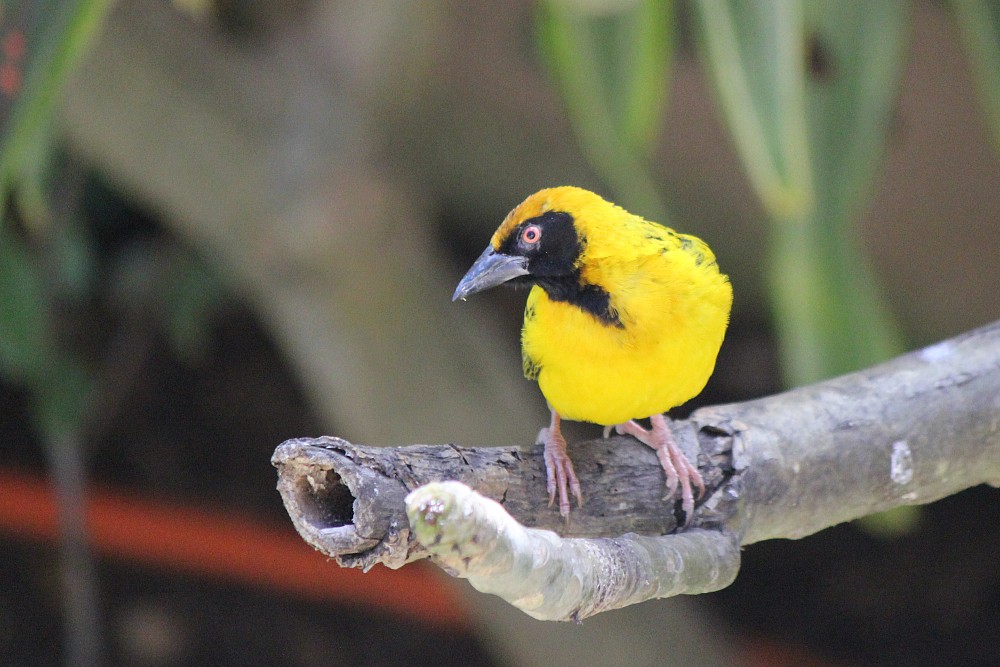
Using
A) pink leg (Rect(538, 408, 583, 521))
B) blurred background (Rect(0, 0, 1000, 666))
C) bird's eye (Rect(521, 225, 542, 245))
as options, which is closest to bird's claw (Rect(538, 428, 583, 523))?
pink leg (Rect(538, 408, 583, 521))

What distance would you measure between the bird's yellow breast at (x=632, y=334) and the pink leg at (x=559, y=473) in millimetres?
34

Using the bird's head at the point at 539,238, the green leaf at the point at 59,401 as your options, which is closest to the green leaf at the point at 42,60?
the bird's head at the point at 539,238

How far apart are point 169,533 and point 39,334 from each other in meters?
0.95

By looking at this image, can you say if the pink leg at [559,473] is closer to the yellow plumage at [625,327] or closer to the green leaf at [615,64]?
the yellow plumage at [625,327]

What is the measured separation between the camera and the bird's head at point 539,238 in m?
0.98

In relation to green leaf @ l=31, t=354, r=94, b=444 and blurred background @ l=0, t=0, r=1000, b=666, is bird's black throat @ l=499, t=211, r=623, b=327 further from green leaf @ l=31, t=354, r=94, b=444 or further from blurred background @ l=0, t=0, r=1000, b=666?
green leaf @ l=31, t=354, r=94, b=444

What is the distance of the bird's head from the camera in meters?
0.98

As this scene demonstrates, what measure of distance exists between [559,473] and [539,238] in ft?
0.79

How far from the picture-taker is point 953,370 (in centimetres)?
129

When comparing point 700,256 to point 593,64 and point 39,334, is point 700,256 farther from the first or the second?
point 39,334

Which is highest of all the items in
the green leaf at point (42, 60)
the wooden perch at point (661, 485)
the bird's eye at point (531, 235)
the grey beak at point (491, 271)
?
the green leaf at point (42, 60)

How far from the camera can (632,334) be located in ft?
3.33

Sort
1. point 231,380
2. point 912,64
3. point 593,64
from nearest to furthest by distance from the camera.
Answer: point 593,64
point 912,64
point 231,380

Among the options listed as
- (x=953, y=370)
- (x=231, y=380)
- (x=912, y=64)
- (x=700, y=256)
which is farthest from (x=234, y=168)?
(x=912, y=64)
